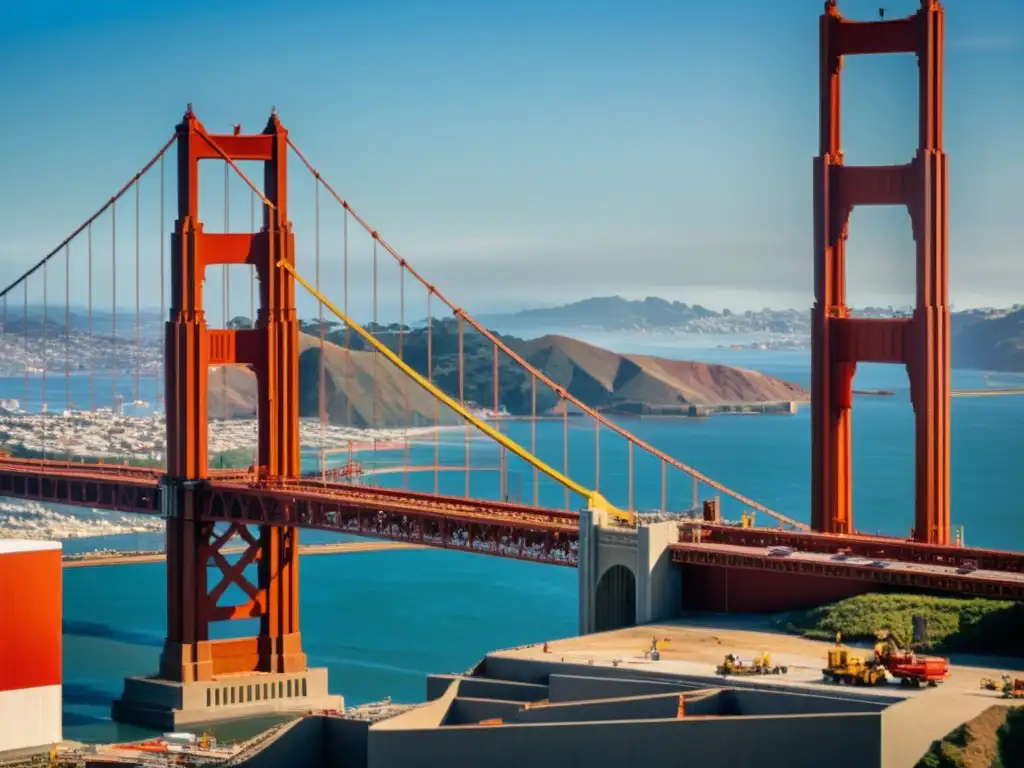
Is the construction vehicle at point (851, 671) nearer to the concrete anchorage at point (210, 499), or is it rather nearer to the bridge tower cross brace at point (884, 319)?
the bridge tower cross brace at point (884, 319)

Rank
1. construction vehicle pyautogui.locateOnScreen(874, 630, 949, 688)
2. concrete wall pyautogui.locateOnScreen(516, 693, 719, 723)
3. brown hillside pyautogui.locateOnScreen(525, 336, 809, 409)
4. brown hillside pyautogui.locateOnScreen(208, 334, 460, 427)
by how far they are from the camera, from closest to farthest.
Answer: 1. construction vehicle pyautogui.locateOnScreen(874, 630, 949, 688)
2. concrete wall pyautogui.locateOnScreen(516, 693, 719, 723)
3. brown hillside pyautogui.locateOnScreen(208, 334, 460, 427)
4. brown hillside pyautogui.locateOnScreen(525, 336, 809, 409)

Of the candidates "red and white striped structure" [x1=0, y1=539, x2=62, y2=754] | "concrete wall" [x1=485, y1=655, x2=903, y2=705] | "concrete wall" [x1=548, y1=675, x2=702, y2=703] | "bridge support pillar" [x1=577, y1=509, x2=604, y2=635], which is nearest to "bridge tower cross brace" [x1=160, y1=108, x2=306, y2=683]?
"red and white striped structure" [x1=0, y1=539, x2=62, y2=754]

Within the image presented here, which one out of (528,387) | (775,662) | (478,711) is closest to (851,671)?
(775,662)

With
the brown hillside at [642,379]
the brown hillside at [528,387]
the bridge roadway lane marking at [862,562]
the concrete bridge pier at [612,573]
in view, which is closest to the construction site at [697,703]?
the bridge roadway lane marking at [862,562]

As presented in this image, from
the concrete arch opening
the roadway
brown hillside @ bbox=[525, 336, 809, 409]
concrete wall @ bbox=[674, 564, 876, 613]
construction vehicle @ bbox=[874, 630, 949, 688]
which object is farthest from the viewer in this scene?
brown hillside @ bbox=[525, 336, 809, 409]

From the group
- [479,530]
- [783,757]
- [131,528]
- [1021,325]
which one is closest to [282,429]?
[479,530]

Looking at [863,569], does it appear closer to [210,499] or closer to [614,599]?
[614,599]

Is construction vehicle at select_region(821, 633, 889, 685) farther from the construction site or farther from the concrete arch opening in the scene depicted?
the concrete arch opening
